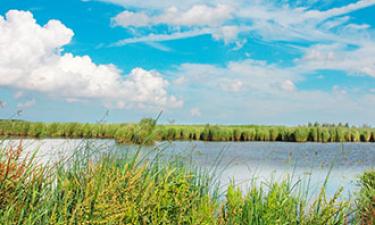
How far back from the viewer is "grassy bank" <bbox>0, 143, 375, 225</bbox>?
11.1ft

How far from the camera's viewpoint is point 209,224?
13.7 ft

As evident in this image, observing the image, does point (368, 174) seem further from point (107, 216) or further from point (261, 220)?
point (107, 216)

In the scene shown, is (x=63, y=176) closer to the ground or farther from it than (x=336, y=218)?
farther from it

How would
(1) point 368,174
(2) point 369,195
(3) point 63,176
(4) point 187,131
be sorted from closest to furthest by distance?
(3) point 63,176 < (2) point 369,195 < (1) point 368,174 < (4) point 187,131

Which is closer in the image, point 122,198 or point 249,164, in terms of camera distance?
point 122,198

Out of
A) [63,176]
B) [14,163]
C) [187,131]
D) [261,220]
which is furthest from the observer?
[187,131]

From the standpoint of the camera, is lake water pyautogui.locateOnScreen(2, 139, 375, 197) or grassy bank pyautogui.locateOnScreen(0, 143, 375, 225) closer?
grassy bank pyautogui.locateOnScreen(0, 143, 375, 225)

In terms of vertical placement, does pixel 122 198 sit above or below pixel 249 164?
above

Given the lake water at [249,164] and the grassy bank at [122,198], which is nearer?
the grassy bank at [122,198]

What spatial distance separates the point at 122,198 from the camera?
12.6 ft

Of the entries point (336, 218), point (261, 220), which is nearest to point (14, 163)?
point (261, 220)

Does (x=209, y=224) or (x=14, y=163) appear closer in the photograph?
(x=14, y=163)

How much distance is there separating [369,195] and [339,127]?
31.0m

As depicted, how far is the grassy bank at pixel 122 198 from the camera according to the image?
3.38 m
